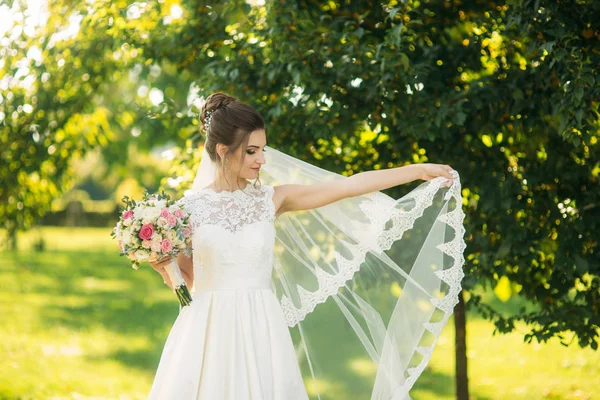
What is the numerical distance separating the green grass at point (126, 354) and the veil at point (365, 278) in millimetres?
101

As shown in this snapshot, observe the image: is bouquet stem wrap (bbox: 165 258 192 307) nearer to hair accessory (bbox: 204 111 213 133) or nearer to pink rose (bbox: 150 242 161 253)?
pink rose (bbox: 150 242 161 253)

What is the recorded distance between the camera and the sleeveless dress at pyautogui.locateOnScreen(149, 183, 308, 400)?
3.46m

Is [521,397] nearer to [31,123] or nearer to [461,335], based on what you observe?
[461,335]

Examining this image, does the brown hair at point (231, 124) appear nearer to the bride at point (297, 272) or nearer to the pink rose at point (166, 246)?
the bride at point (297, 272)

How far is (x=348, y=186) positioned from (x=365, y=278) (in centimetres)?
59

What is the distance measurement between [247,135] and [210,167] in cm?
48

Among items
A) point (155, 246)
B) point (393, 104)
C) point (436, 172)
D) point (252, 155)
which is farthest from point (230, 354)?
point (393, 104)

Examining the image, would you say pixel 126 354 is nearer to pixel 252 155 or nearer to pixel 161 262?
pixel 161 262

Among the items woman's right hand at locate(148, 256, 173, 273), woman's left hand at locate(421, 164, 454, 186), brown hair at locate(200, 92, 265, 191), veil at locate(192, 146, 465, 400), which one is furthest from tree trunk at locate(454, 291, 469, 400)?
woman's right hand at locate(148, 256, 173, 273)

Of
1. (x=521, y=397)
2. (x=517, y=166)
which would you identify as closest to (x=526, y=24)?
(x=517, y=166)

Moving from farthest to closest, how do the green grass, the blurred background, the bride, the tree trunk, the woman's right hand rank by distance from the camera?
the green grass
the tree trunk
the blurred background
the bride
the woman's right hand

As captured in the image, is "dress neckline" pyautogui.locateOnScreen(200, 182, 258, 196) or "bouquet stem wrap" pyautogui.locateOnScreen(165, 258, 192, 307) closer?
"bouquet stem wrap" pyautogui.locateOnScreen(165, 258, 192, 307)

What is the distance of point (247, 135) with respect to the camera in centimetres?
358

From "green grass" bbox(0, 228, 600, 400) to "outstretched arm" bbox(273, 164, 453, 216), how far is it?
90cm
